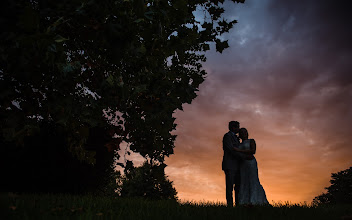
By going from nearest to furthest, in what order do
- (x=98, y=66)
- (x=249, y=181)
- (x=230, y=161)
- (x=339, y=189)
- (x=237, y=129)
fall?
(x=98, y=66) → (x=249, y=181) → (x=230, y=161) → (x=237, y=129) → (x=339, y=189)

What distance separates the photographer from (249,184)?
957cm

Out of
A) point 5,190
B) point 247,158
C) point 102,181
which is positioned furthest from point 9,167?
point 247,158

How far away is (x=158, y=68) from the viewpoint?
4.85 metres

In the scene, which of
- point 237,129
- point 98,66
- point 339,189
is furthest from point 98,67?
point 339,189

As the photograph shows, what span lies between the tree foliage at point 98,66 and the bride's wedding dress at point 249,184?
432 cm

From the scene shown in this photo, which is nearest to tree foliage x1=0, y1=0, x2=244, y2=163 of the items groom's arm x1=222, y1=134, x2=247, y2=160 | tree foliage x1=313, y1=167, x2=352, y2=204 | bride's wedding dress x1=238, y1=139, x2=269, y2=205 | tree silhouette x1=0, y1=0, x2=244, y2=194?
tree silhouette x1=0, y1=0, x2=244, y2=194

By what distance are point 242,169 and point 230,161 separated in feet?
1.60

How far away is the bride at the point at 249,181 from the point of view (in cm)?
948

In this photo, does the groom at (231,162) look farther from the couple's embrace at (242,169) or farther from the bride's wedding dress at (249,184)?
the bride's wedding dress at (249,184)

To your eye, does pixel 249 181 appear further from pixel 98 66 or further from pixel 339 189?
pixel 339 189

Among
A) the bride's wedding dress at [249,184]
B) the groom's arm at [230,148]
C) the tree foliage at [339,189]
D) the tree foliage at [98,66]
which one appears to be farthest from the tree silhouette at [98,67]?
the tree foliage at [339,189]

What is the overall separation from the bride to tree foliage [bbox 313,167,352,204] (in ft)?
29.7

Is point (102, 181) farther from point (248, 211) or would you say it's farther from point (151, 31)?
point (151, 31)

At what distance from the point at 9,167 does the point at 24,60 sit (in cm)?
943
